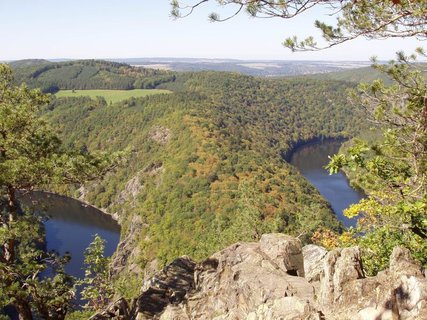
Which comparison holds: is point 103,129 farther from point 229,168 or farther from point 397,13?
point 397,13

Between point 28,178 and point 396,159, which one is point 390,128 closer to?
point 396,159

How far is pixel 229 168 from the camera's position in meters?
92.6

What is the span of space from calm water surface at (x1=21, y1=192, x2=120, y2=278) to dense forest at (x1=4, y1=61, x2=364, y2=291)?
12.3ft

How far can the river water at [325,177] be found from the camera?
107425mm

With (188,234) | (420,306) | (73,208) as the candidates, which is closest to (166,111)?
(73,208)

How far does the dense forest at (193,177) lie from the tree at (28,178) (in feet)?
83.7

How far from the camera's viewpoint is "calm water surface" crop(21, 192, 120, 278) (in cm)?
8394

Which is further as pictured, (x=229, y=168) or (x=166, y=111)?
(x=166, y=111)

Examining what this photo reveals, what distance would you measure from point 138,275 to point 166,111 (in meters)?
71.8

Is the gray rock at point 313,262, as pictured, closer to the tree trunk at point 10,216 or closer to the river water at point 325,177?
the tree trunk at point 10,216

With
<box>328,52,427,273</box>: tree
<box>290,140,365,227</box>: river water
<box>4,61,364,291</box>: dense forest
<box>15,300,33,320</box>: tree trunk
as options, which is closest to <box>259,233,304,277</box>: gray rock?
<box>328,52,427,273</box>: tree

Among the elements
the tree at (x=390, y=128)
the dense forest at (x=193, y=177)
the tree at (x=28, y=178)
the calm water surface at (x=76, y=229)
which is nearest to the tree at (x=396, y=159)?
the tree at (x=390, y=128)

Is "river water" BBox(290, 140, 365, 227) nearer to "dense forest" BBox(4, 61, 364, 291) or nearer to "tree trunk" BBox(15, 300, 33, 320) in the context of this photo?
"dense forest" BBox(4, 61, 364, 291)

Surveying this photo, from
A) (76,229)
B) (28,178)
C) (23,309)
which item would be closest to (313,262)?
(23,309)
